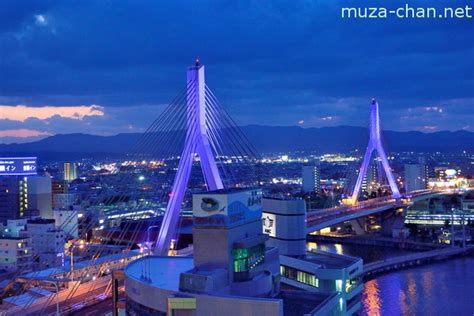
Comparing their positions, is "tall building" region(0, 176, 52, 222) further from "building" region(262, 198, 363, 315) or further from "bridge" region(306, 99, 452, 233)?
"building" region(262, 198, 363, 315)

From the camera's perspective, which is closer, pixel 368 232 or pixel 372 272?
pixel 372 272

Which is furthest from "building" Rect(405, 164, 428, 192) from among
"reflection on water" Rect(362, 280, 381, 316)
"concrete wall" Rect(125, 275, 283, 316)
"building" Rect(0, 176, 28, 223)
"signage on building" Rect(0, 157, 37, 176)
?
"concrete wall" Rect(125, 275, 283, 316)

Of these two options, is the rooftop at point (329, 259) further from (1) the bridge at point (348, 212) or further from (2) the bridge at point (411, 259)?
(1) the bridge at point (348, 212)

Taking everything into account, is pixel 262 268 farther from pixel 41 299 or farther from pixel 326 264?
pixel 41 299

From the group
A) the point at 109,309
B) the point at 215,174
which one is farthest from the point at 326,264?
the point at 109,309

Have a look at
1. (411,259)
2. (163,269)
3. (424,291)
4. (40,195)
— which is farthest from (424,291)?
(40,195)
